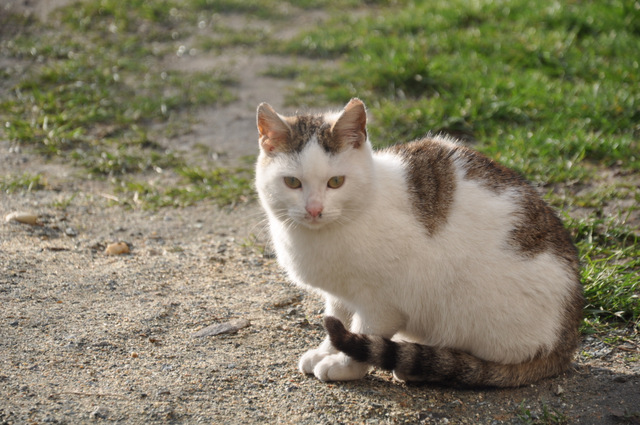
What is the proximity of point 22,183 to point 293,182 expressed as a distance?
296cm

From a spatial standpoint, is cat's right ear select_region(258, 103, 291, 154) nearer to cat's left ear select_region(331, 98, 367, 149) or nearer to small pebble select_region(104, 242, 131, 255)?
cat's left ear select_region(331, 98, 367, 149)

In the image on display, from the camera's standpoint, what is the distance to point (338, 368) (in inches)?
117

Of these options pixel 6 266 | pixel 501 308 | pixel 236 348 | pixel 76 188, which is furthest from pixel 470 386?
pixel 76 188

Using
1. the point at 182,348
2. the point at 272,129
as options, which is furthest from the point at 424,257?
the point at 182,348

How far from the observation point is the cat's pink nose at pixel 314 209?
280 centimetres

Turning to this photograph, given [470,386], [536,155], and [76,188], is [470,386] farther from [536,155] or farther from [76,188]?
[76,188]

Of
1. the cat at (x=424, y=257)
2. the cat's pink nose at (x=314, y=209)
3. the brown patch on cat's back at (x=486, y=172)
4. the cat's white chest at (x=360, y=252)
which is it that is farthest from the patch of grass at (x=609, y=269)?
the cat's pink nose at (x=314, y=209)

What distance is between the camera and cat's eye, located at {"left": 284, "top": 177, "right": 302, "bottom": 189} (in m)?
2.93

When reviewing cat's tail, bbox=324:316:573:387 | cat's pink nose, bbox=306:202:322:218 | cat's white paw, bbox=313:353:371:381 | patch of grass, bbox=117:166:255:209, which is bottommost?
patch of grass, bbox=117:166:255:209

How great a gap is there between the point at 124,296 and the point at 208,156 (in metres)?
2.38

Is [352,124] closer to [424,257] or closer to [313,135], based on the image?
[313,135]

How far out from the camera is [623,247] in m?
4.11

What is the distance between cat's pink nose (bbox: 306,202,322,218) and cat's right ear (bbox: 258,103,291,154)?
381 millimetres

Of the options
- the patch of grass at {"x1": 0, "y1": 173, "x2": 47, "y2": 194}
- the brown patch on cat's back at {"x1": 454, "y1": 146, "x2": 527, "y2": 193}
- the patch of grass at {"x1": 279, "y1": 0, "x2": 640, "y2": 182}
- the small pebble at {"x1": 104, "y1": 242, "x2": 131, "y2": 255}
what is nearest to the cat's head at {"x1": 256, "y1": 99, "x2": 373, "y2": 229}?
the brown patch on cat's back at {"x1": 454, "y1": 146, "x2": 527, "y2": 193}
